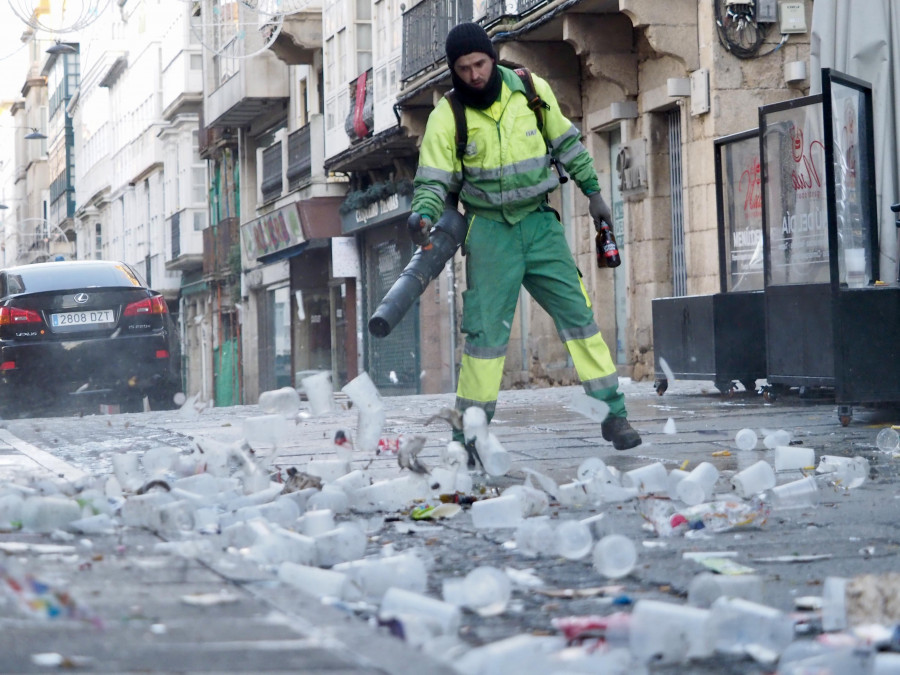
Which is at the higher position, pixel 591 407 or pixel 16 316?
pixel 16 316

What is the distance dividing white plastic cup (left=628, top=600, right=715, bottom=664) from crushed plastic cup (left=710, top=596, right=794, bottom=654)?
29mm

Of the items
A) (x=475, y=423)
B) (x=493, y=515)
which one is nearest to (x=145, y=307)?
(x=475, y=423)

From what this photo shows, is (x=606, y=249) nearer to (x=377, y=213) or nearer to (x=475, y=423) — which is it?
(x=475, y=423)

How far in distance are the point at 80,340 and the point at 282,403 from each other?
7.97 metres

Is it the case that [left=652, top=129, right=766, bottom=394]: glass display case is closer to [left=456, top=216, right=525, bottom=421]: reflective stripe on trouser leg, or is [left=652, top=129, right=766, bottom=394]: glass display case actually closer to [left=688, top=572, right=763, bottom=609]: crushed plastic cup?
[left=456, top=216, right=525, bottom=421]: reflective stripe on trouser leg

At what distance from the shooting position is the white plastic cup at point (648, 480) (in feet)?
17.3

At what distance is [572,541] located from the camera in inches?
160

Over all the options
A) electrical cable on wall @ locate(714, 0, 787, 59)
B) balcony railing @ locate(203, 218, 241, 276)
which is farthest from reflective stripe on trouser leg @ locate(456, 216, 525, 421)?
balcony railing @ locate(203, 218, 241, 276)

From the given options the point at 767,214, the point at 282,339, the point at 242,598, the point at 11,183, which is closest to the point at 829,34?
the point at 767,214

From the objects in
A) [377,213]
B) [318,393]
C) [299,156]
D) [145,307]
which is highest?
[299,156]

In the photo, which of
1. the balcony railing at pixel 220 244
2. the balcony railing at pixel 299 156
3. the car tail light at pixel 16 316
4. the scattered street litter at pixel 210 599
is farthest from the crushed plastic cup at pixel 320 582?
the balcony railing at pixel 220 244

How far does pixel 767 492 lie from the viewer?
5246 millimetres

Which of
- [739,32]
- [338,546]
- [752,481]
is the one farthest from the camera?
[739,32]

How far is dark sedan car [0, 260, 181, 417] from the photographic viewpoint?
13547 millimetres
